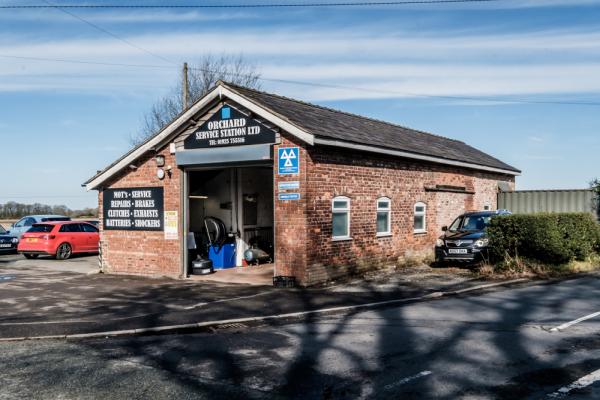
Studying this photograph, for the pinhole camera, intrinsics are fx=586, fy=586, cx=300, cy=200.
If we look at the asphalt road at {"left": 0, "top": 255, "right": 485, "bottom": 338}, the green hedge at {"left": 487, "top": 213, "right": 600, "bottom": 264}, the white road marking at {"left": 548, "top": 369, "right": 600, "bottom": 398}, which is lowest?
the asphalt road at {"left": 0, "top": 255, "right": 485, "bottom": 338}

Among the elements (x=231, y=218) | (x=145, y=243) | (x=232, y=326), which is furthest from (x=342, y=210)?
(x=232, y=326)

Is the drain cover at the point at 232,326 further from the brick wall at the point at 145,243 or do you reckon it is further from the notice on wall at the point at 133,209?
the notice on wall at the point at 133,209

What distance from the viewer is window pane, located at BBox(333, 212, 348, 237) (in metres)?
15.1

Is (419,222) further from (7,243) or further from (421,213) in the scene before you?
(7,243)

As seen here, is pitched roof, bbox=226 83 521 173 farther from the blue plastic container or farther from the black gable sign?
the blue plastic container

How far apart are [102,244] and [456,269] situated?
35.5 ft

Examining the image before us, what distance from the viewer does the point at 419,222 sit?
19609mm

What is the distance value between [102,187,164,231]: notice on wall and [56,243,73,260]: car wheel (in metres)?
6.16

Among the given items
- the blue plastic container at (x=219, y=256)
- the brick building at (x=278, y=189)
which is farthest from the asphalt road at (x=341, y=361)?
the blue plastic container at (x=219, y=256)

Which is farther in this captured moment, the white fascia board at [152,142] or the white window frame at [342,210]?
the white fascia board at [152,142]

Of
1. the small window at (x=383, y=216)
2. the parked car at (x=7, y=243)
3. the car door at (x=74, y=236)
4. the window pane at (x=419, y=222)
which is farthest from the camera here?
the parked car at (x=7, y=243)

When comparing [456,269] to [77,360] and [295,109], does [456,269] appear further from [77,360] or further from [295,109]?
[77,360]

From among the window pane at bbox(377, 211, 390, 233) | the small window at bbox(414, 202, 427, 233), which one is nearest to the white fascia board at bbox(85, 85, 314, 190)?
the window pane at bbox(377, 211, 390, 233)

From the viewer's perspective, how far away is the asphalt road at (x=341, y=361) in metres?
5.96
